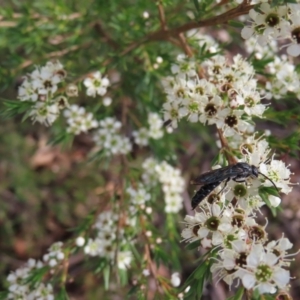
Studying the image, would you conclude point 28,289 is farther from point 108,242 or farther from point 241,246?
point 241,246

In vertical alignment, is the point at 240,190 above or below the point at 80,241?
above

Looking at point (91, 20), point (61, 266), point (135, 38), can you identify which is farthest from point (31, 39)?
point (61, 266)

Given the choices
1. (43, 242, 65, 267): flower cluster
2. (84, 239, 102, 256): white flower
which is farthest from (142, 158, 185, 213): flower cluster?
(43, 242, 65, 267): flower cluster

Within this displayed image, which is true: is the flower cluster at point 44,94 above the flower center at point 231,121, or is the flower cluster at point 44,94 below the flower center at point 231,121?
above

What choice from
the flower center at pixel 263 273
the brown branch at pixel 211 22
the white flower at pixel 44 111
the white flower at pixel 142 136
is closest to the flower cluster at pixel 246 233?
the flower center at pixel 263 273

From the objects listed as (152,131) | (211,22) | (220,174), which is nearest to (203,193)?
(220,174)

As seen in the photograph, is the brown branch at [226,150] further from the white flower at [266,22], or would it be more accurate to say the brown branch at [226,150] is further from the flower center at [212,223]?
the white flower at [266,22]
